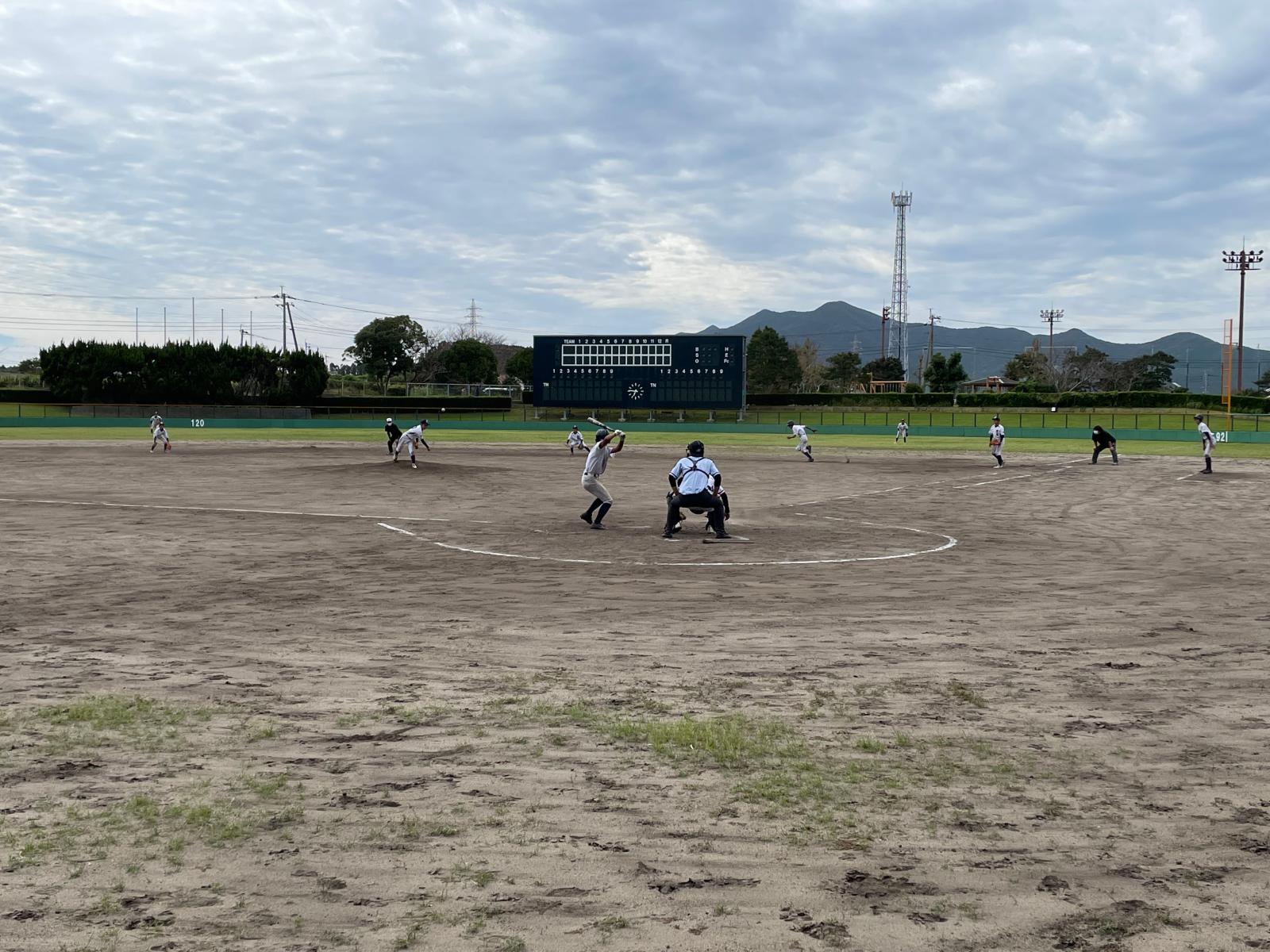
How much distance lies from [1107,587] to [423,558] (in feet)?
32.5

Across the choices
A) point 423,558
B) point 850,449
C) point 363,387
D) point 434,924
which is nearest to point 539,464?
point 850,449

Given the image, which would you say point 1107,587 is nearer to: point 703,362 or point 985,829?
point 985,829

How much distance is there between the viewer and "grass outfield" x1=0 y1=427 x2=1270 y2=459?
55.3 m

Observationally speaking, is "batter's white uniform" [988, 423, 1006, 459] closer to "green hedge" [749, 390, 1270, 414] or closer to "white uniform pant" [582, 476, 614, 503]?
"white uniform pant" [582, 476, 614, 503]

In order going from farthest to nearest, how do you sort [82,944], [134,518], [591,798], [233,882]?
[134,518] → [591,798] → [233,882] → [82,944]

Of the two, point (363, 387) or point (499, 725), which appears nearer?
point (499, 725)

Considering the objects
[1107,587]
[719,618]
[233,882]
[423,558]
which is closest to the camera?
[233,882]

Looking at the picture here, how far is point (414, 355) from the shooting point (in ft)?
440

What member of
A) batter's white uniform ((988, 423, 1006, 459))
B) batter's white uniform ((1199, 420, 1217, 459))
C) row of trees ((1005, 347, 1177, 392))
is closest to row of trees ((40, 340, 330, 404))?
batter's white uniform ((988, 423, 1006, 459))

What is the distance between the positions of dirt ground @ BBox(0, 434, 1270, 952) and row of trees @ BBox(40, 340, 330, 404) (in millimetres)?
81114

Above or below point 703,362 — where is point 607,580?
below

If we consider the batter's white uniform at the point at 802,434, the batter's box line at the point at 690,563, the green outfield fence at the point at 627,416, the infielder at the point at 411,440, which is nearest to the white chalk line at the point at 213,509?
the batter's box line at the point at 690,563

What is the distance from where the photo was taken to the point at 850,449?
54.4 meters

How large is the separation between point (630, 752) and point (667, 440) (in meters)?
57.1
